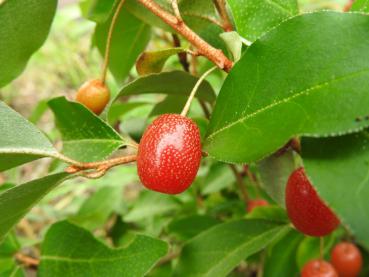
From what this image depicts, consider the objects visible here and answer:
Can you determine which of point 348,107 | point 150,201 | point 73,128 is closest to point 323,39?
point 348,107

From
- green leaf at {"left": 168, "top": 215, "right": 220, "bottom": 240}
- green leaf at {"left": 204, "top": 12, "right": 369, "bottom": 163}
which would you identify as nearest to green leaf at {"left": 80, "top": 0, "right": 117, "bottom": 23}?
green leaf at {"left": 204, "top": 12, "right": 369, "bottom": 163}

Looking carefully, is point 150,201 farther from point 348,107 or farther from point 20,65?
point 348,107

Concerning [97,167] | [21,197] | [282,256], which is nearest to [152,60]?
[97,167]

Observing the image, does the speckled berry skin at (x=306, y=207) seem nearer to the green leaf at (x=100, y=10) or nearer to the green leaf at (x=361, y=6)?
the green leaf at (x=361, y=6)

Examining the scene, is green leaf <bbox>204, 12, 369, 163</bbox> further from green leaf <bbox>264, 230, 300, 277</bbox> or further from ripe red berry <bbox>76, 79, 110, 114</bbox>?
green leaf <bbox>264, 230, 300, 277</bbox>

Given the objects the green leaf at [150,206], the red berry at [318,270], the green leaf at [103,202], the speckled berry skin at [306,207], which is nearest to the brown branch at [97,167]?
the speckled berry skin at [306,207]
